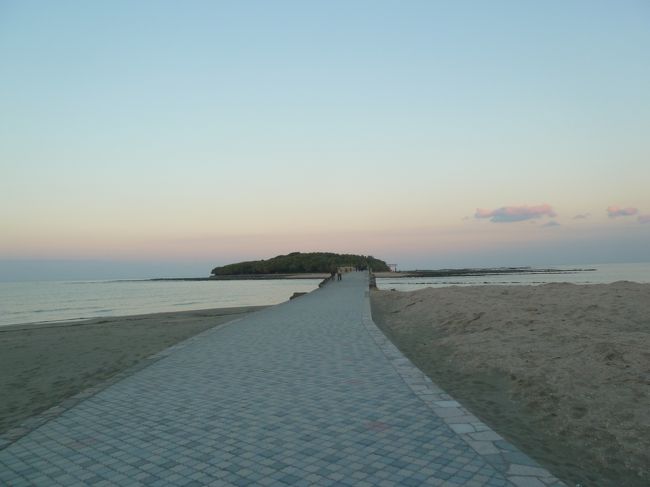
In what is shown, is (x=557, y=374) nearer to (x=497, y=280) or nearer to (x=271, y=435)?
(x=271, y=435)

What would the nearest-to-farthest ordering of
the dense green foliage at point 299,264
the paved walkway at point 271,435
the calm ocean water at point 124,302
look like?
the paved walkway at point 271,435
the calm ocean water at point 124,302
the dense green foliage at point 299,264

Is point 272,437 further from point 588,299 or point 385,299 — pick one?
point 385,299

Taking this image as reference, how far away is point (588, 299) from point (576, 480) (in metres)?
14.3

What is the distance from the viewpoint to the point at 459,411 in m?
5.54

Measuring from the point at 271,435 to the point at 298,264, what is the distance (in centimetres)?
10988

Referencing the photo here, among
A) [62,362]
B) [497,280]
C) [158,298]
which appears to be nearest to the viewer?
[62,362]

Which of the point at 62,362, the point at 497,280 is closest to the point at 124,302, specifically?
the point at 62,362

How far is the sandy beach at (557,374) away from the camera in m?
4.82

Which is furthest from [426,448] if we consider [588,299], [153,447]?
[588,299]

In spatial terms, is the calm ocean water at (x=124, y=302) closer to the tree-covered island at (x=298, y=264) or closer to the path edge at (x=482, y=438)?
the path edge at (x=482, y=438)

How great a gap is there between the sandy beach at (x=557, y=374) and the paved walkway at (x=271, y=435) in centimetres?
78

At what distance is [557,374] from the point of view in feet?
24.3

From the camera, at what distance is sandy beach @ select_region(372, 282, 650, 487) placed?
4816 mm

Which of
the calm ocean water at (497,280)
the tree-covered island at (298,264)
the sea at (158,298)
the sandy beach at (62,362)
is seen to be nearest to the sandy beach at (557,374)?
the sandy beach at (62,362)
